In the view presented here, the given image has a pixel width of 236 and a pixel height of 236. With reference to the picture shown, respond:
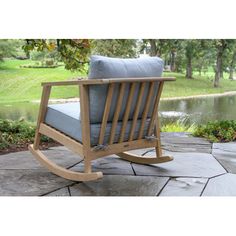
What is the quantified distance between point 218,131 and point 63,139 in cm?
226

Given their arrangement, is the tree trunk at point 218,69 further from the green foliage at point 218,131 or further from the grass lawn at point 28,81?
the green foliage at point 218,131

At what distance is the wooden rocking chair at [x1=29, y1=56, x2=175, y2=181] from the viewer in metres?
2.46

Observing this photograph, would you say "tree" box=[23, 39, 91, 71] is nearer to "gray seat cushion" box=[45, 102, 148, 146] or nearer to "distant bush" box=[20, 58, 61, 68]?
"distant bush" box=[20, 58, 61, 68]

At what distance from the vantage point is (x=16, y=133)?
4168 millimetres

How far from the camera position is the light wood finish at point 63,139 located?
2.56 m

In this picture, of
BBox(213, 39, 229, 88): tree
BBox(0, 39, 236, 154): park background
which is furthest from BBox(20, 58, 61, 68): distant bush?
BBox(213, 39, 229, 88): tree

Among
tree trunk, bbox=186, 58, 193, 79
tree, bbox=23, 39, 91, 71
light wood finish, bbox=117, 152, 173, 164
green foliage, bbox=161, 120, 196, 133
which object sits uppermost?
tree, bbox=23, 39, 91, 71

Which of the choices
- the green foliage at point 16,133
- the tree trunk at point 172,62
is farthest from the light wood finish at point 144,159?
the tree trunk at point 172,62

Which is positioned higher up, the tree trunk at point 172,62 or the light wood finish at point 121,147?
the tree trunk at point 172,62

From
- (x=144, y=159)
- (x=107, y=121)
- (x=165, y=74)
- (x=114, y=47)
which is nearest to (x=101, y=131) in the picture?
(x=107, y=121)

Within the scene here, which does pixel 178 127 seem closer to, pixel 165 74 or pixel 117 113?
pixel 165 74

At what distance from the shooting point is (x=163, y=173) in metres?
2.88
